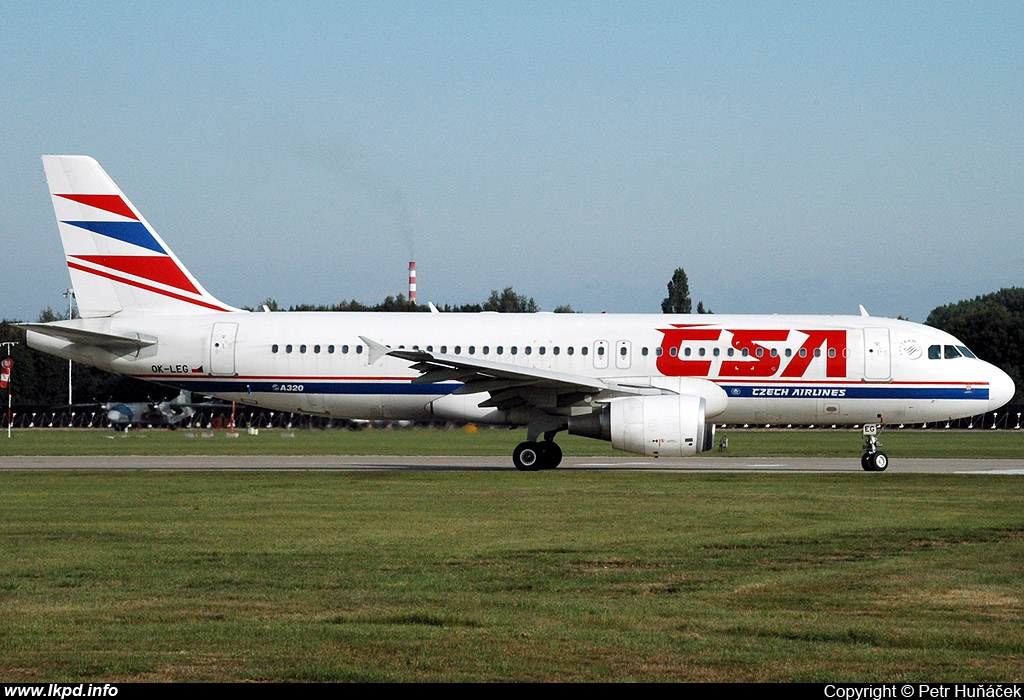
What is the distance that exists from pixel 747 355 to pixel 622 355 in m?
Result: 2.91

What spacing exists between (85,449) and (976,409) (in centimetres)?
2828

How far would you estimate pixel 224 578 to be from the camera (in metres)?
11.4

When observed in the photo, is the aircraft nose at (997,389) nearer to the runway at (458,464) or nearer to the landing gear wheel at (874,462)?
the runway at (458,464)

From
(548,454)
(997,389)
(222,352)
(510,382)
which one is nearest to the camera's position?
(510,382)

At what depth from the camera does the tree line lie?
284ft

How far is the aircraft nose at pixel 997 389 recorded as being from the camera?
1143 inches

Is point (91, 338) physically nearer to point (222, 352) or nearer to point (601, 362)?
point (222, 352)

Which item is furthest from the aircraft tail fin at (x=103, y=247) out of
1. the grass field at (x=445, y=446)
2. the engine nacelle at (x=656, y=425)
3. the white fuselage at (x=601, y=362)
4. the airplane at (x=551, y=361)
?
the engine nacelle at (x=656, y=425)

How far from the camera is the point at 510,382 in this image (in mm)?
26453

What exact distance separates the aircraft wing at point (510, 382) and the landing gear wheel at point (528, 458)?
1009 mm

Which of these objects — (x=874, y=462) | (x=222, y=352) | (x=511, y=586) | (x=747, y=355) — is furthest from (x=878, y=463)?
(x=511, y=586)
